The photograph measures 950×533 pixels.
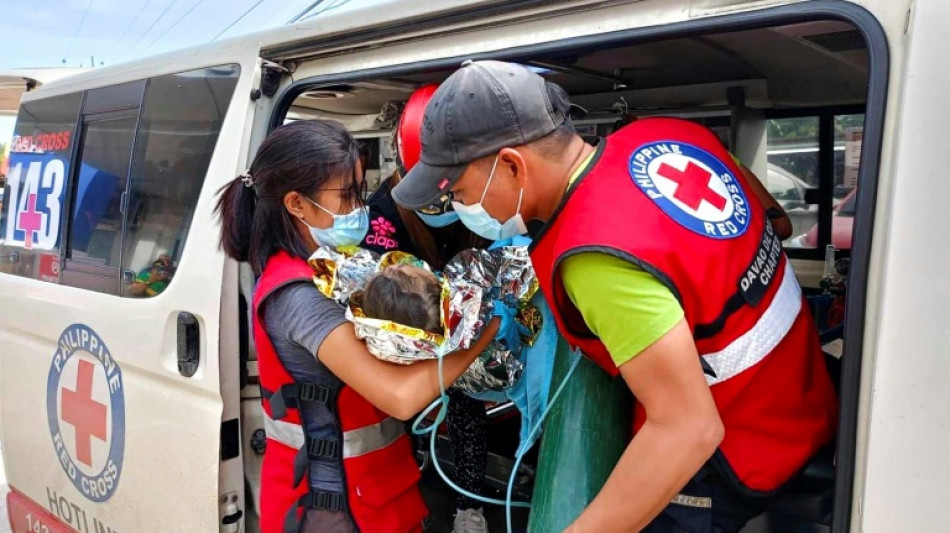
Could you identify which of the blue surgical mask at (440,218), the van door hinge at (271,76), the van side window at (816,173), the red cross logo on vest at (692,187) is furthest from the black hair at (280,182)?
the van side window at (816,173)

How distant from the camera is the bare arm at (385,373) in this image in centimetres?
151

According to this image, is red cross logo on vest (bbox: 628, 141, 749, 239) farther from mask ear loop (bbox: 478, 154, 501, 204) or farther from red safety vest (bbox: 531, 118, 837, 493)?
mask ear loop (bbox: 478, 154, 501, 204)

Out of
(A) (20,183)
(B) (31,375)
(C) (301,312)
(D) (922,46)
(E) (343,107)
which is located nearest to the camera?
(D) (922,46)

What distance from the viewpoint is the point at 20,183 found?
2900mm

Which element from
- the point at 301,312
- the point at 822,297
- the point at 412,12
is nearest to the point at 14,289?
the point at 301,312

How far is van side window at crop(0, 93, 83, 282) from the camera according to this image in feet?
8.70

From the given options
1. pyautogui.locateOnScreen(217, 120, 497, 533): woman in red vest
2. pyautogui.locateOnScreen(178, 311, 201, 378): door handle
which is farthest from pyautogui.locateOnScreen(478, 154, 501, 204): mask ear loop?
pyautogui.locateOnScreen(178, 311, 201, 378): door handle

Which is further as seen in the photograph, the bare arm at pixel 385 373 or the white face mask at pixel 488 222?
the bare arm at pixel 385 373

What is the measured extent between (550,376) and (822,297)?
1272 mm

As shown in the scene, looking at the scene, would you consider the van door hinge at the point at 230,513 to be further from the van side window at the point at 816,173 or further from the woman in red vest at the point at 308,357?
the van side window at the point at 816,173

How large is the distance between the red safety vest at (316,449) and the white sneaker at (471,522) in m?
0.52

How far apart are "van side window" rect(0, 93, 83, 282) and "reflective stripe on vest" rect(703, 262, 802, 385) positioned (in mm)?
2380

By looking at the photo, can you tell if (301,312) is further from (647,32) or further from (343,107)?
(343,107)

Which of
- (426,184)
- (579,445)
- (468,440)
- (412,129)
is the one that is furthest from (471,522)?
(426,184)
